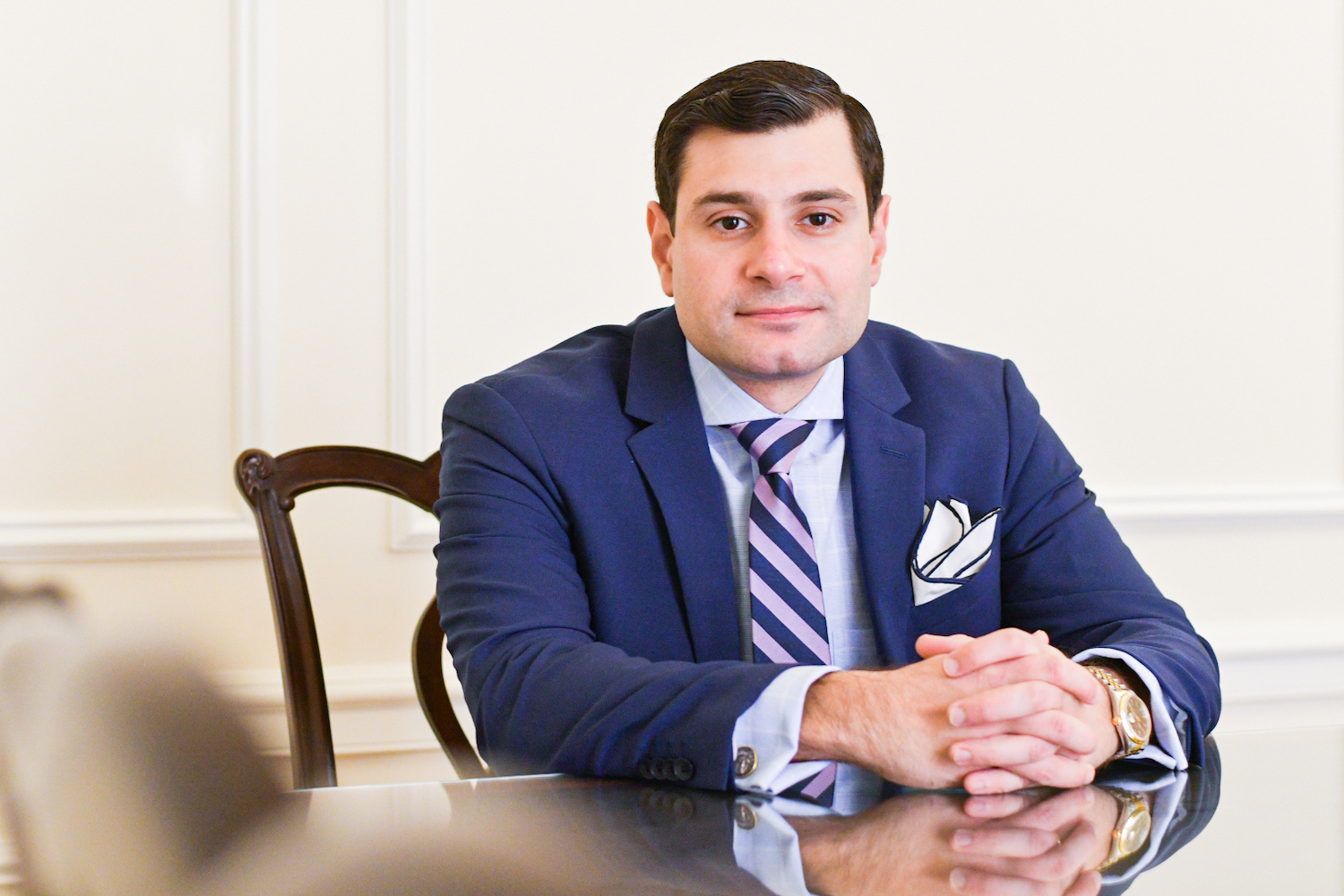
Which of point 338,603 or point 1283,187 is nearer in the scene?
point 338,603

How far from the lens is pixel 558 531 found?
5.04 feet

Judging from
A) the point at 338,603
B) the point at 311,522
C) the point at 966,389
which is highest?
the point at 966,389

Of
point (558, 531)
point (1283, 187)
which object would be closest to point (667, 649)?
point (558, 531)

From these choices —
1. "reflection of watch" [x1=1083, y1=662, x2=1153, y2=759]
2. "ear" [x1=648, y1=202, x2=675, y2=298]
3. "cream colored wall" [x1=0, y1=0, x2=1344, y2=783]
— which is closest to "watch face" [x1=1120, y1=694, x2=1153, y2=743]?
"reflection of watch" [x1=1083, y1=662, x2=1153, y2=759]

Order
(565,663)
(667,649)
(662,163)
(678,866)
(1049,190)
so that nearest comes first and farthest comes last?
1. (678,866)
2. (565,663)
3. (667,649)
4. (662,163)
5. (1049,190)

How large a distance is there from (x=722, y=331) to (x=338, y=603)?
1.14 m

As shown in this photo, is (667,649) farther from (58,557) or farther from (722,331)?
(58,557)

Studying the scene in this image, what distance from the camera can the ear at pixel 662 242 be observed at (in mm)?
1790

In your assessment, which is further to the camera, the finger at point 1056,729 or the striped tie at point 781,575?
the striped tie at point 781,575

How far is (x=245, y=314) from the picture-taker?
7.52 feet

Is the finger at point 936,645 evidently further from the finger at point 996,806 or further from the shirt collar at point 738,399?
the shirt collar at point 738,399

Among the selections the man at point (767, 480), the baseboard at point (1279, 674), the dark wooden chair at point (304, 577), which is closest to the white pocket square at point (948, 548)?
the man at point (767, 480)

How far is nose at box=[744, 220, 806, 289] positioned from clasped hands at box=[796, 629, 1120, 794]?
1.97 ft

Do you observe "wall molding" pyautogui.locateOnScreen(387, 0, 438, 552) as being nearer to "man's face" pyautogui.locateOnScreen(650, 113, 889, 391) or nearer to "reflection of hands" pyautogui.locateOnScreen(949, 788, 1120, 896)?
"man's face" pyautogui.locateOnScreen(650, 113, 889, 391)
